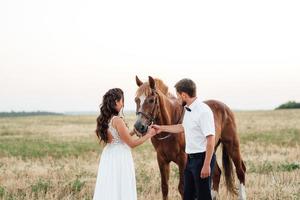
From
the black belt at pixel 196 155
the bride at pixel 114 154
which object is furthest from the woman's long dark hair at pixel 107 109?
the black belt at pixel 196 155

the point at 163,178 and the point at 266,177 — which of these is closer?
the point at 163,178

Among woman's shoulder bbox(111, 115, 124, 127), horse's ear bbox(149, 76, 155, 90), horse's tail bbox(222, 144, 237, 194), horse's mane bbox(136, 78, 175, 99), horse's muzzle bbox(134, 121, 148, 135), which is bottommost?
horse's tail bbox(222, 144, 237, 194)

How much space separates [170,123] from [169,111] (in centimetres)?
20

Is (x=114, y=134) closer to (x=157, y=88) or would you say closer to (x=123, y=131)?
(x=123, y=131)

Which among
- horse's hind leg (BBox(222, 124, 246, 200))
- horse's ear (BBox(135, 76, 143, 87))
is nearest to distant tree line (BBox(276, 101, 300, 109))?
horse's hind leg (BBox(222, 124, 246, 200))

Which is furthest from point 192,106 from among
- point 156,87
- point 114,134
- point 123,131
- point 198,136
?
point 156,87

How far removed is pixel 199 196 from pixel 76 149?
14.4 m

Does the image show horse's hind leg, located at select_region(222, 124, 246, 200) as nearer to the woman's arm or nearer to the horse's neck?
the horse's neck

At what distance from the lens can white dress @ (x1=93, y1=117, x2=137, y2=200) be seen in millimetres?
5645

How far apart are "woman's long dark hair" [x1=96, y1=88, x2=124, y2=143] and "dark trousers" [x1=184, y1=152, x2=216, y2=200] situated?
3.52 ft

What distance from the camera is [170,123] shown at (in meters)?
6.86

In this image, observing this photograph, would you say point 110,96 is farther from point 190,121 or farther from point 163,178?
point 163,178

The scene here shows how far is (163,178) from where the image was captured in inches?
278

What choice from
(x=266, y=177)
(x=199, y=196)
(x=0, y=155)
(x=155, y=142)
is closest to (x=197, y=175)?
(x=199, y=196)
